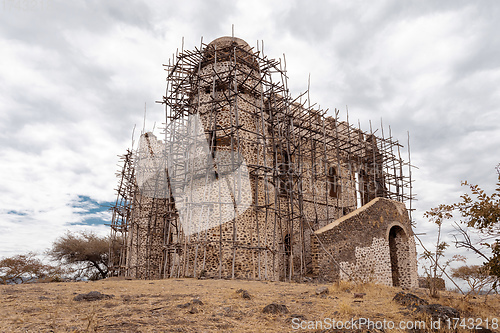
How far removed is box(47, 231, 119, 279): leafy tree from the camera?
2265cm

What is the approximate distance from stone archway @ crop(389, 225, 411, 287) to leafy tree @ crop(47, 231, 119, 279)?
662 inches

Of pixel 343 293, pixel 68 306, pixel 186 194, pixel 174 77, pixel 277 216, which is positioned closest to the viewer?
pixel 68 306

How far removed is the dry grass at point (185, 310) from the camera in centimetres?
521

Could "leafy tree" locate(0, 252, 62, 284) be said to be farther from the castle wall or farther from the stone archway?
the stone archway

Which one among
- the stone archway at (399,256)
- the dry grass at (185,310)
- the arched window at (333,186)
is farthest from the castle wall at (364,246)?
the dry grass at (185,310)

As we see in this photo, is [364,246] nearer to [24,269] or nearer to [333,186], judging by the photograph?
[333,186]

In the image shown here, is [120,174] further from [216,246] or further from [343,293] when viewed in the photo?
[343,293]

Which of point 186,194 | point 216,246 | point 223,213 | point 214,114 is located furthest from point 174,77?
point 216,246

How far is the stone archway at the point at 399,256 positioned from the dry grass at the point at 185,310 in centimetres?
776

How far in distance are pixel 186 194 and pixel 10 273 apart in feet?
31.4

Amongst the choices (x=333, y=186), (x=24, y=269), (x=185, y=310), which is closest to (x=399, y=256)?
(x=333, y=186)

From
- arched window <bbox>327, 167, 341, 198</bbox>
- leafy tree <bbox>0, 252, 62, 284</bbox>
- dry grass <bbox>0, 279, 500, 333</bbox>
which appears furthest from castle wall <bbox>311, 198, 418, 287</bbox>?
leafy tree <bbox>0, 252, 62, 284</bbox>

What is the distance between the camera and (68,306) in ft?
20.4

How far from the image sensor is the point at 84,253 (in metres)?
22.6
